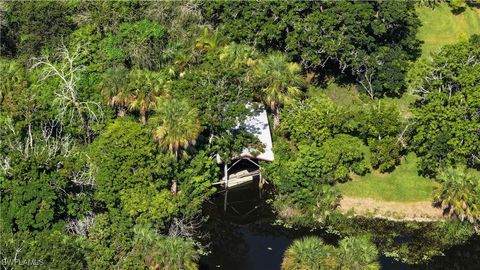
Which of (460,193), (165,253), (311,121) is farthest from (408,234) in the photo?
(165,253)

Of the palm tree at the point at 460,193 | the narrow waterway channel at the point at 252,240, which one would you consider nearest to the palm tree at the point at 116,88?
the narrow waterway channel at the point at 252,240

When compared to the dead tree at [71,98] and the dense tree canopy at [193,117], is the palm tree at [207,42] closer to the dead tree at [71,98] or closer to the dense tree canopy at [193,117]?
the dense tree canopy at [193,117]

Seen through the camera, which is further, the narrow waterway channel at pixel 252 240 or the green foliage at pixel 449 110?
the green foliage at pixel 449 110

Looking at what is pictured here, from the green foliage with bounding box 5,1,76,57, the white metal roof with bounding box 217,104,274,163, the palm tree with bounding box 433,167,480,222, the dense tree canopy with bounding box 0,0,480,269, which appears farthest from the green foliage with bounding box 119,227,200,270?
the green foliage with bounding box 5,1,76,57

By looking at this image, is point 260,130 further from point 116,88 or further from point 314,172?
point 116,88

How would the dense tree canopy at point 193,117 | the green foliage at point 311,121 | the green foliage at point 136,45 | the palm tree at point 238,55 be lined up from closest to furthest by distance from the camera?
the dense tree canopy at point 193,117 → the green foliage at point 311,121 → the palm tree at point 238,55 → the green foliage at point 136,45

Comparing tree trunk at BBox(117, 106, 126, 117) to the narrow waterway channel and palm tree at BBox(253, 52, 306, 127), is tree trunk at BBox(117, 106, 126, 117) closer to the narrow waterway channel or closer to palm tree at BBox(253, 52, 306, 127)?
the narrow waterway channel
